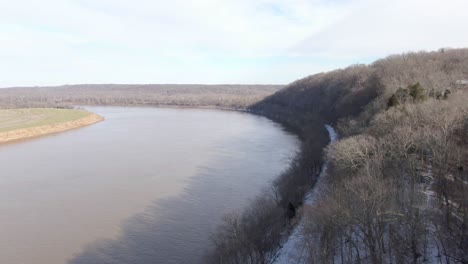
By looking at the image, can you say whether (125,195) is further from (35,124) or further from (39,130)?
(35,124)

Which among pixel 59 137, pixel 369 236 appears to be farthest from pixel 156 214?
pixel 59 137

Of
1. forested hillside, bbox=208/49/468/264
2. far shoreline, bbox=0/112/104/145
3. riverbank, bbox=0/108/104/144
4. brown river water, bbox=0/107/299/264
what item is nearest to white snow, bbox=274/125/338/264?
forested hillside, bbox=208/49/468/264

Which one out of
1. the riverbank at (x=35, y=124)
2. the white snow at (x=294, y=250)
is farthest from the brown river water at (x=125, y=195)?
the riverbank at (x=35, y=124)

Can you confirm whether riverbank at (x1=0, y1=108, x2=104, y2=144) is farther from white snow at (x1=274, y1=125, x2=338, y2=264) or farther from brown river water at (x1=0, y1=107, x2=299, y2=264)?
white snow at (x1=274, y1=125, x2=338, y2=264)

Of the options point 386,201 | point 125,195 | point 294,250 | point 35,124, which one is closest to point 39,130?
point 35,124

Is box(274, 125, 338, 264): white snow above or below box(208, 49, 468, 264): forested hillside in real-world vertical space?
below

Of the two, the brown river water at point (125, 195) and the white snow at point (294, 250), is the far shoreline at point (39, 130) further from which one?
the white snow at point (294, 250)
